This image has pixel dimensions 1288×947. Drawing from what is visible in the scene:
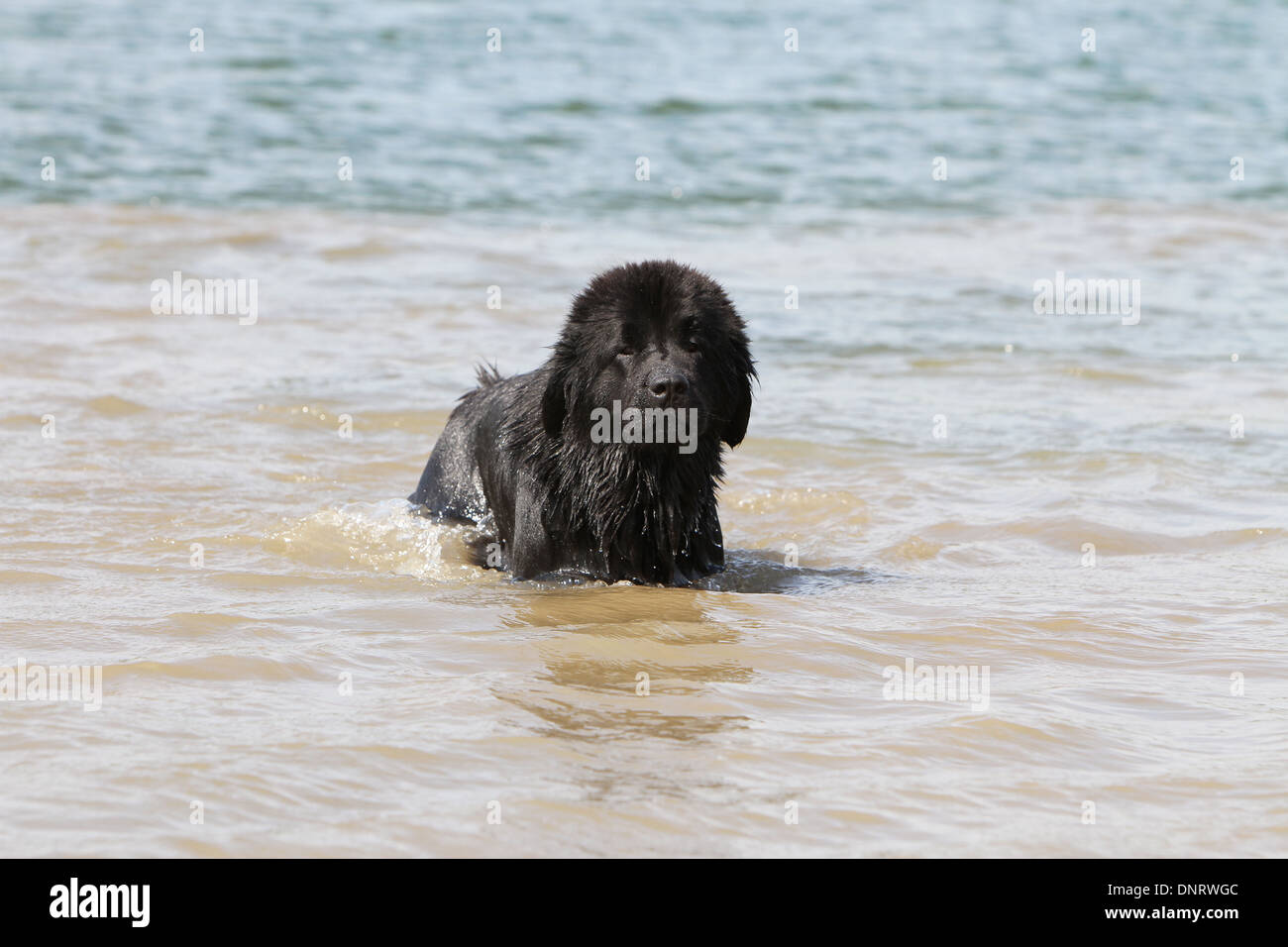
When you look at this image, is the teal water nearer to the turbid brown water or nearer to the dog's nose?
the turbid brown water

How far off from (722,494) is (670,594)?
2.10m

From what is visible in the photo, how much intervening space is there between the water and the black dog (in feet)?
0.89

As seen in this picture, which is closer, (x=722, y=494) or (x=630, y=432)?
(x=630, y=432)

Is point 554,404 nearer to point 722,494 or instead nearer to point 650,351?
point 650,351

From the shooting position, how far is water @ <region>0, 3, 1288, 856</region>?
14.8ft

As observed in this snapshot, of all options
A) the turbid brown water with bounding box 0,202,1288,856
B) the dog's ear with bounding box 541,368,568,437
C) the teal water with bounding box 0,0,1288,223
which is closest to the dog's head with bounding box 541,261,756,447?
the dog's ear with bounding box 541,368,568,437

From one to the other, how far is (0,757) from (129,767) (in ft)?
1.29

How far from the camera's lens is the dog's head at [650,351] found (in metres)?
6.38

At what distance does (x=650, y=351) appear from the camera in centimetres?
642

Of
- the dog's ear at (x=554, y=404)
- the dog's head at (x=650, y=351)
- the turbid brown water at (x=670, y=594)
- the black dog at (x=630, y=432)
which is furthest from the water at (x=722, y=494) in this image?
the dog's head at (x=650, y=351)

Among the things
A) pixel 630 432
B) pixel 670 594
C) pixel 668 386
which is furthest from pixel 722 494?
pixel 668 386

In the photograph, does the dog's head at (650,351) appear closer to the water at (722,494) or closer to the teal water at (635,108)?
the water at (722,494)

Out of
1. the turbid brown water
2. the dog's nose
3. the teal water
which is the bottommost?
the turbid brown water
